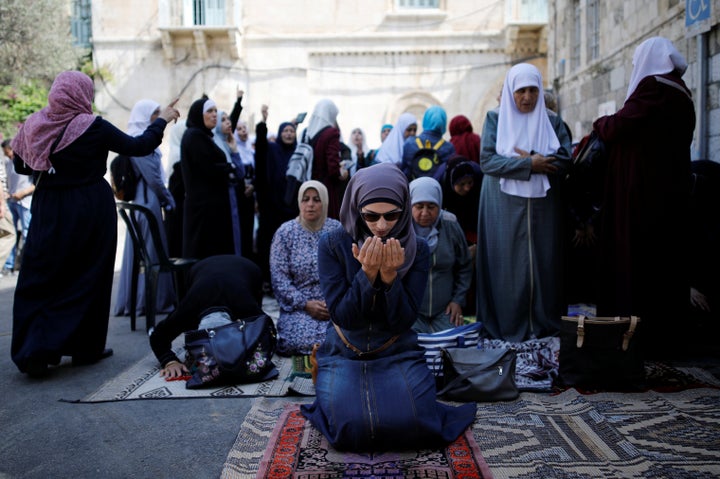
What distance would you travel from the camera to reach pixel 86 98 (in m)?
4.03

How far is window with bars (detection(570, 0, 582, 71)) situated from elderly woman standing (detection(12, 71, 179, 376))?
872 centimetres

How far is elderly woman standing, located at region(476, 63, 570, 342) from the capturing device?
4.28 meters

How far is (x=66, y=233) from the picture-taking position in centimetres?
398

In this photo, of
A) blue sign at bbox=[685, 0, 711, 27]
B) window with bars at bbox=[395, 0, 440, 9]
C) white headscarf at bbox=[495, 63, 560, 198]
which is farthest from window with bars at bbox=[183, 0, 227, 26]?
white headscarf at bbox=[495, 63, 560, 198]

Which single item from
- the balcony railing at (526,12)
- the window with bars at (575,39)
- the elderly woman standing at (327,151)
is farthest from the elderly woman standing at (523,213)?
the balcony railing at (526,12)

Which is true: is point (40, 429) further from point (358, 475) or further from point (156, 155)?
point (156, 155)

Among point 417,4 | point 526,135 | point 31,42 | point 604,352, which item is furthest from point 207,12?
point 604,352

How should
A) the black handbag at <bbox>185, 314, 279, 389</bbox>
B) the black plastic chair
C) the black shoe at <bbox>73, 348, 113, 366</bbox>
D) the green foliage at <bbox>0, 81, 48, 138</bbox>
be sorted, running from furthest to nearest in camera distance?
the green foliage at <bbox>0, 81, 48, 138</bbox>, the black plastic chair, the black shoe at <bbox>73, 348, 113, 366</bbox>, the black handbag at <bbox>185, 314, 279, 389</bbox>

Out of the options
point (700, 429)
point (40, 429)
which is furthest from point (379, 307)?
point (40, 429)

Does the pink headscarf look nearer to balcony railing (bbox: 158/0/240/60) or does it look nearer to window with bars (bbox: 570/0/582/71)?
window with bars (bbox: 570/0/582/71)

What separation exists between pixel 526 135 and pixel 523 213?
20.1 inches

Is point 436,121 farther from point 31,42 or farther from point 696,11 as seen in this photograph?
point 31,42

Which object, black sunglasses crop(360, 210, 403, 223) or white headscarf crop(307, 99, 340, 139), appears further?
white headscarf crop(307, 99, 340, 139)

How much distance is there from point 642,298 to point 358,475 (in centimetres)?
237
